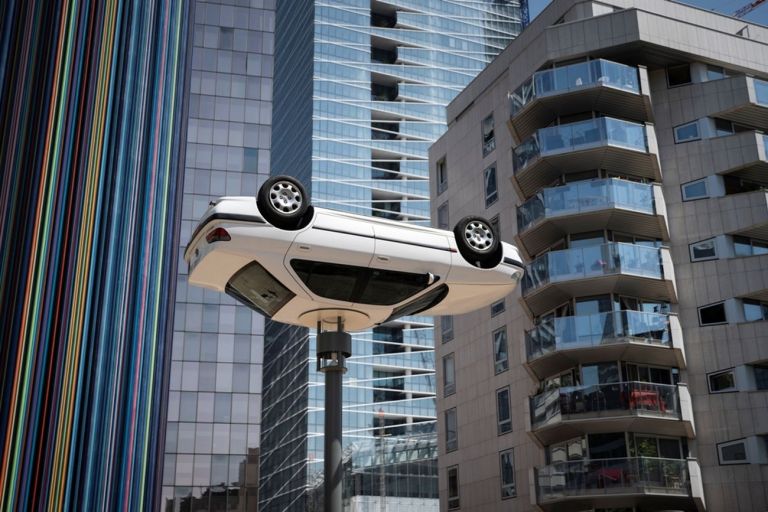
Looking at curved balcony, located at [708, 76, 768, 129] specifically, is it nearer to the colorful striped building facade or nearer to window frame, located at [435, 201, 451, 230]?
window frame, located at [435, 201, 451, 230]

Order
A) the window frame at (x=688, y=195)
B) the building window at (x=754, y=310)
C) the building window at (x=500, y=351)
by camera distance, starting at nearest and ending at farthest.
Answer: the building window at (x=754, y=310) → the window frame at (x=688, y=195) → the building window at (x=500, y=351)

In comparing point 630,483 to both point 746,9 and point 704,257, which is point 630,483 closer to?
point 704,257

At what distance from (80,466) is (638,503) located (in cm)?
2327

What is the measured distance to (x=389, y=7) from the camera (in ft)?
429

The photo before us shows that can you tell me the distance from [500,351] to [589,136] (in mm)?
9711

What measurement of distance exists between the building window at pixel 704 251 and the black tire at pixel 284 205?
2558 cm

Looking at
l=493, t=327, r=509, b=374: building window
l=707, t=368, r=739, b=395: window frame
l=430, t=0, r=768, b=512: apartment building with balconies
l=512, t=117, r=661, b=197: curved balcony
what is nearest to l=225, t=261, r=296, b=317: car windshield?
l=430, t=0, r=768, b=512: apartment building with balconies

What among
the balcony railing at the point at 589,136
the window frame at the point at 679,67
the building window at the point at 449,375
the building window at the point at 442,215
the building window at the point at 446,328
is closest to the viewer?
the balcony railing at the point at 589,136

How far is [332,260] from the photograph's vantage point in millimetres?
11398

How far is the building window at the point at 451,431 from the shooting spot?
40.7 metres

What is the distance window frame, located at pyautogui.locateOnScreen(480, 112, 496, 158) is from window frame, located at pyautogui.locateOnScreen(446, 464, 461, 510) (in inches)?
561

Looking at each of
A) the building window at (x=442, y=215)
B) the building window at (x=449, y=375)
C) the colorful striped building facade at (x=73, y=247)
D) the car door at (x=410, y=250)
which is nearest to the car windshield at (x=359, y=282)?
the car door at (x=410, y=250)

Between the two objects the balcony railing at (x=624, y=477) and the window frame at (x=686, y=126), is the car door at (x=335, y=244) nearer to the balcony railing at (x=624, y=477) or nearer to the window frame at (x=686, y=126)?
the balcony railing at (x=624, y=477)

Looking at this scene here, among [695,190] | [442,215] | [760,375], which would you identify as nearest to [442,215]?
[442,215]
